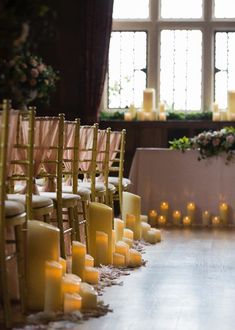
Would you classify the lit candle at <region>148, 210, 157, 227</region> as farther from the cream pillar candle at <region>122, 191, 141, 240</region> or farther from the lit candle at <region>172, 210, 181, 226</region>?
the cream pillar candle at <region>122, 191, 141, 240</region>

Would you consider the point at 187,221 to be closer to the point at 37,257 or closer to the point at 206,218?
the point at 206,218

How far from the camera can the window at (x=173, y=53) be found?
11469 millimetres

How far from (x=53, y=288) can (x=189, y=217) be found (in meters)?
5.06

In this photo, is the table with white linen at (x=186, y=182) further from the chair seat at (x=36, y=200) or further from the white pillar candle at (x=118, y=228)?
the chair seat at (x=36, y=200)

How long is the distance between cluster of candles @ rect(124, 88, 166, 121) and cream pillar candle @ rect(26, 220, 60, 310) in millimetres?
6529

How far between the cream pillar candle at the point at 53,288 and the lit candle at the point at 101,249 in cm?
168

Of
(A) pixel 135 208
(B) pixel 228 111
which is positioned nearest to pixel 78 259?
(A) pixel 135 208

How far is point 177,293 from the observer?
16.8ft

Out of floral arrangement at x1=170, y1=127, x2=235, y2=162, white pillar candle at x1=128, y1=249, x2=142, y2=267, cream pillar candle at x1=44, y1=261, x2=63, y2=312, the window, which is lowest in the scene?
white pillar candle at x1=128, y1=249, x2=142, y2=267

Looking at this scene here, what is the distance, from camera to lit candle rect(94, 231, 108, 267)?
20.2 feet

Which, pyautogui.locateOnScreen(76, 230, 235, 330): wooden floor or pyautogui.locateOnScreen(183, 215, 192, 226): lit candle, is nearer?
pyautogui.locateOnScreen(76, 230, 235, 330): wooden floor

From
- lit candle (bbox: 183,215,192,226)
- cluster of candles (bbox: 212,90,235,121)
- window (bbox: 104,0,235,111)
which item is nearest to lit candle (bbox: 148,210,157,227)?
lit candle (bbox: 183,215,192,226)

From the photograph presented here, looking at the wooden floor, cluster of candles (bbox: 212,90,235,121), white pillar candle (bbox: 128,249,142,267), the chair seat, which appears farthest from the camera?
cluster of candles (bbox: 212,90,235,121)

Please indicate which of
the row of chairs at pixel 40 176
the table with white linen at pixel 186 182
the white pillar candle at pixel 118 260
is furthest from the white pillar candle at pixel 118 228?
the table with white linen at pixel 186 182
